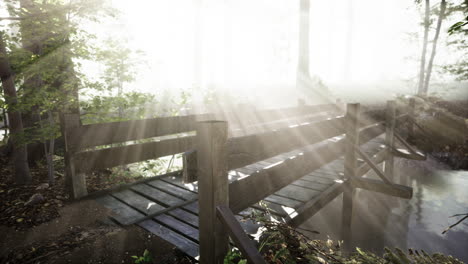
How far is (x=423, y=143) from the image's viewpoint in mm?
14047

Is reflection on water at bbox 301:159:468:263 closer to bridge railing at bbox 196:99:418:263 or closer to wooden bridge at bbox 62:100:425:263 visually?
wooden bridge at bbox 62:100:425:263

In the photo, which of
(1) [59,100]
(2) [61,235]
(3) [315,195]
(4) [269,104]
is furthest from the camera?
(4) [269,104]

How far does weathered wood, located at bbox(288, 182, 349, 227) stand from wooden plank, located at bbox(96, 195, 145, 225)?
212cm

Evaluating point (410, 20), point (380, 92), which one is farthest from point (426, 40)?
point (380, 92)

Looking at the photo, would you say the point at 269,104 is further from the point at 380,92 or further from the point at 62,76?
the point at 62,76

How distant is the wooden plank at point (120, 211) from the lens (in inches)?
142

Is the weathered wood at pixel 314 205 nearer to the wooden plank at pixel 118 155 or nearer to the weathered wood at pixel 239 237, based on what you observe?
the weathered wood at pixel 239 237

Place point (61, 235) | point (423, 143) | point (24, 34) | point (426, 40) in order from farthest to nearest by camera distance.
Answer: point (426, 40) → point (423, 143) → point (24, 34) → point (61, 235)

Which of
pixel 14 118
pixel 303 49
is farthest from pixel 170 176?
pixel 303 49

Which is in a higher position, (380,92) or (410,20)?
(410,20)

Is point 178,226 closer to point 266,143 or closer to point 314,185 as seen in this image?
point 266,143

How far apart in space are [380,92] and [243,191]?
34094 millimetres

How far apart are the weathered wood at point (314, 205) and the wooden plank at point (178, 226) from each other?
1.18 metres

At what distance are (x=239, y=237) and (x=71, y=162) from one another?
9.74ft
